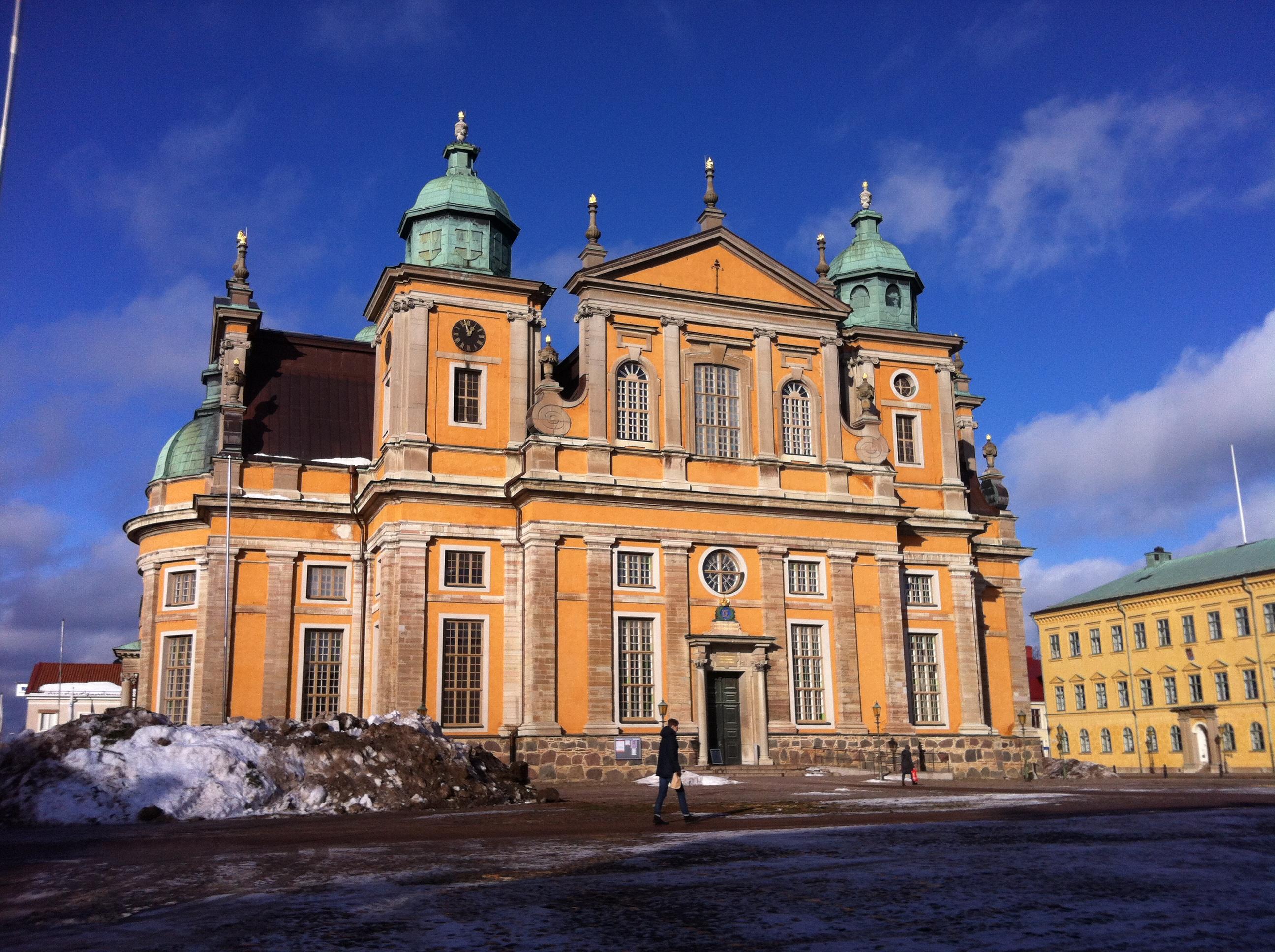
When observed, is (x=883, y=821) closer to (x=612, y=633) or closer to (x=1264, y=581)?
(x=612, y=633)

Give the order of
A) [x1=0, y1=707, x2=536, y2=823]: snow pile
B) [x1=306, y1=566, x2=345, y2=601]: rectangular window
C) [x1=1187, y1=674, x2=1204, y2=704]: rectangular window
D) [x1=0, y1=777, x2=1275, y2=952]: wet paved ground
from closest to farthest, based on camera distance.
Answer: [x1=0, y1=777, x2=1275, y2=952]: wet paved ground < [x1=0, y1=707, x2=536, y2=823]: snow pile < [x1=306, y1=566, x2=345, y2=601]: rectangular window < [x1=1187, y1=674, x2=1204, y2=704]: rectangular window

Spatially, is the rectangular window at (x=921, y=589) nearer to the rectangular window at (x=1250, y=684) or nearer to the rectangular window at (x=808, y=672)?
the rectangular window at (x=808, y=672)

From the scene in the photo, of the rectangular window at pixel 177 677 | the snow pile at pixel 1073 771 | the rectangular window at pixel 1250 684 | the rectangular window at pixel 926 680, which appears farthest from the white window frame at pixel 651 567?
the rectangular window at pixel 1250 684

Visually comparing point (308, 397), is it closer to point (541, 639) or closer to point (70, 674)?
point (541, 639)

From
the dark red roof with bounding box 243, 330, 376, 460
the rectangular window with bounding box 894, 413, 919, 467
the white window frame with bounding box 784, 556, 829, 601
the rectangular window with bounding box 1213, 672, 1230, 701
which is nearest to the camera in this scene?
the white window frame with bounding box 784, 556, 829, 601

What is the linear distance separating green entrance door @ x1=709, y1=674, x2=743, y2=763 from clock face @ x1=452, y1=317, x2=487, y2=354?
42.9ft

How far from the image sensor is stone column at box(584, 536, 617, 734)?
1331 inches

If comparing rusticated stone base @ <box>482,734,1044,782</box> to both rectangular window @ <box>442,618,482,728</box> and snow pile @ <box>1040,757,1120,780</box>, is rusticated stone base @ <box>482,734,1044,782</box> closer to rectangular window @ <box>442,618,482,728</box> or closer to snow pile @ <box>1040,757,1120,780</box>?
snow pile @ <box>1040,757,1120,780</box>

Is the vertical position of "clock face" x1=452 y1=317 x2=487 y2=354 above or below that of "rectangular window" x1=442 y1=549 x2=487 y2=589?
above

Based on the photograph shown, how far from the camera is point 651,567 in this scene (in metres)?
36.0

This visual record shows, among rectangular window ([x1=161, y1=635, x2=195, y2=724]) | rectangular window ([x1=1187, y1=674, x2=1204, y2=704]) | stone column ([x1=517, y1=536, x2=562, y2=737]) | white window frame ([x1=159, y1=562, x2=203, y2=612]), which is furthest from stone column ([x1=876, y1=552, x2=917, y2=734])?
rectangular window ([x1=1187, y1=674, x2=1204, y2=704])

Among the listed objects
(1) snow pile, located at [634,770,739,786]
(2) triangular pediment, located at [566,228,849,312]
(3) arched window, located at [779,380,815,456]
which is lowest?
(1) snow pile, located at [634,770,739,786]

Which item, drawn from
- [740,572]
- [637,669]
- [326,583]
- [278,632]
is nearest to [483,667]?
[637,669]

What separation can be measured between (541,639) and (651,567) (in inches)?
176
